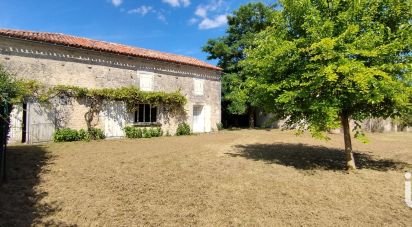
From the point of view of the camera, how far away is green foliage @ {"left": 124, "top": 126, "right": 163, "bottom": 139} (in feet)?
60.3

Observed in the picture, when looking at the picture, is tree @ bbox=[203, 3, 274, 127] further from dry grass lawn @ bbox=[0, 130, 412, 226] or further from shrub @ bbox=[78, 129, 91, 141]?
dry grass lawn @ bbox=[0, 130, 412, 226]

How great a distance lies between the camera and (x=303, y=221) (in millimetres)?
5113

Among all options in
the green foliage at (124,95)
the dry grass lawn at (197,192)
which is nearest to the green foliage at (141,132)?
the green foliage at (124,95)

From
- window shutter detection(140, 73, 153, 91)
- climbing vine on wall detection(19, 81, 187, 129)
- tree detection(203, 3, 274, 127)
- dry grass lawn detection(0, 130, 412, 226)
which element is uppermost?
tree detection(203, 3, 274, 127)

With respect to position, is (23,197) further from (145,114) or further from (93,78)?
(145,114)

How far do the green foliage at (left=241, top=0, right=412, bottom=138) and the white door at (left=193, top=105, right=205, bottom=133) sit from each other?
45.3 ft

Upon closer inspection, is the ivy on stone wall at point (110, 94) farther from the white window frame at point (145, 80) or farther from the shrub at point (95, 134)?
the shrub at point (95, 134)

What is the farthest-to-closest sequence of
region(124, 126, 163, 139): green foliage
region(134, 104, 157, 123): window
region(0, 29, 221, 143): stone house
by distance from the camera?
1. region(134, 104, 157, 123): window
2. region(124, 126, 163, 139): green foliage
3. region(0, 29, 221, 143): stone house

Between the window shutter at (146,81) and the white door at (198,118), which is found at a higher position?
the window shutter at (146,81)

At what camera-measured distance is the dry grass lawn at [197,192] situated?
5172 mm

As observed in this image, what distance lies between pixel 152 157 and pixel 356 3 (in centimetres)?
818

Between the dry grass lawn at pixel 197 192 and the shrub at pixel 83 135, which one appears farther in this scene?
the shrub at pixel 83 135

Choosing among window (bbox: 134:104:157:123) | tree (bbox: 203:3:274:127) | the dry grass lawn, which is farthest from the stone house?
the dry grass lawn

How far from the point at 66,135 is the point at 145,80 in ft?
20.4
